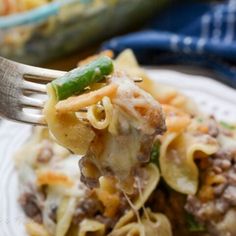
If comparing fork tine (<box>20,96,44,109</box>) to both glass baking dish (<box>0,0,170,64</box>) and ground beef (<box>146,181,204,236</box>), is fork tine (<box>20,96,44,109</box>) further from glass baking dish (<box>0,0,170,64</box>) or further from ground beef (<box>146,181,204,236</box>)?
glass baking dish (<box>0,0,170,64</box>)

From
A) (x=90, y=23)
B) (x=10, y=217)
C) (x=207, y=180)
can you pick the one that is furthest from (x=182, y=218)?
(x=90, y=23)

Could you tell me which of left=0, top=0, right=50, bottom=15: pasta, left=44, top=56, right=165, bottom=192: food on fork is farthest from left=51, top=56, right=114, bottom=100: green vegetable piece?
left=0, top=0, right=50, bottom=15: pasta

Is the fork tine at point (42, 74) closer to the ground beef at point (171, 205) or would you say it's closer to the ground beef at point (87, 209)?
the ground beef at point (87, 209)

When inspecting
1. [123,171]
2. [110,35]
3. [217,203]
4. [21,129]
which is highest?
[123,171]

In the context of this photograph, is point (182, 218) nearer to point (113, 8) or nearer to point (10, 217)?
point (10, 217)

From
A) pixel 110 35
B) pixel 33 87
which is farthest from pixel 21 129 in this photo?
pixel 110 35

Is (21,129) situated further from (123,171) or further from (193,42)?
(193,42)

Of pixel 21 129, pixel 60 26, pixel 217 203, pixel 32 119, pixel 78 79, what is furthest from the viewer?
pixel 60 26

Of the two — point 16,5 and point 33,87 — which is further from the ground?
point 33,87

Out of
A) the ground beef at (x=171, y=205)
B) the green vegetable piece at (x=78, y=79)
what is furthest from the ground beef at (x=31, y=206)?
the green vegetable piece at (x=78, y=79)
